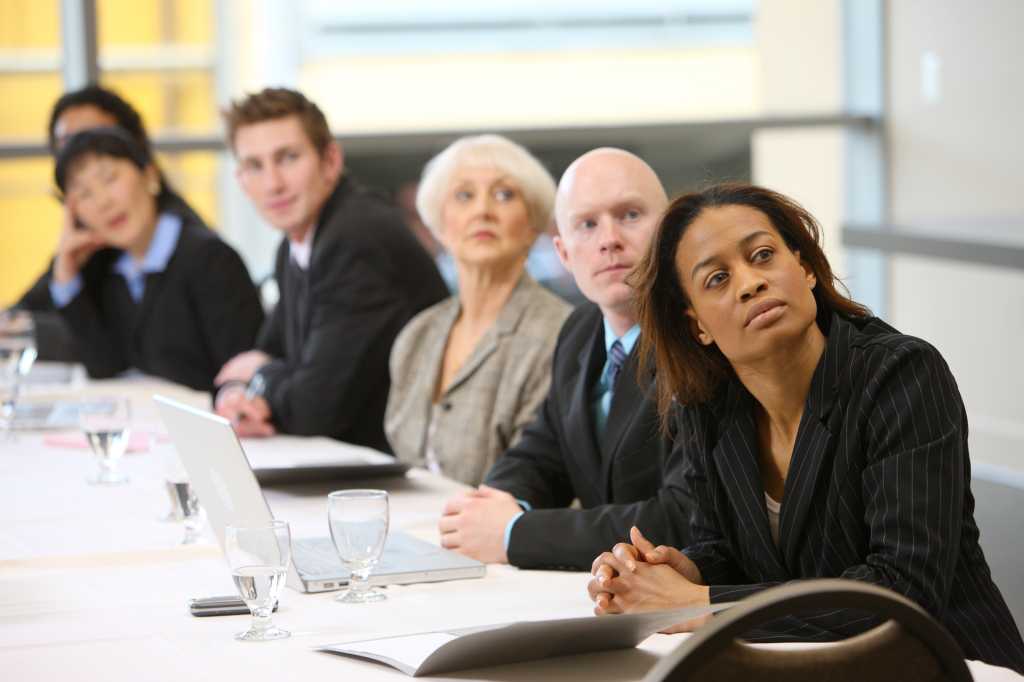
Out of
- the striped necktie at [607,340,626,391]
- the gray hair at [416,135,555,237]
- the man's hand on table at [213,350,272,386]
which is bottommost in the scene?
the man's hand on table at [213,350,272,386]

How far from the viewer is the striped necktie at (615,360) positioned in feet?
7.97

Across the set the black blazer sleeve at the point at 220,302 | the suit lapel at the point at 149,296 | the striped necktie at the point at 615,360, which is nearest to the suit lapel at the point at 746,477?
the striped necktie at the point at 615,360

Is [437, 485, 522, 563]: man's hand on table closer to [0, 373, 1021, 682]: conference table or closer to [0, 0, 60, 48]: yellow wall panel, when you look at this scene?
[0, 373, 1021, 682]: conference table

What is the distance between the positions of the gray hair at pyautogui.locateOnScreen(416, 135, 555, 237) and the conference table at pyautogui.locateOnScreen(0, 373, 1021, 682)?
720 mm

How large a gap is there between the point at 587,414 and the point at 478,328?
30.9 inches

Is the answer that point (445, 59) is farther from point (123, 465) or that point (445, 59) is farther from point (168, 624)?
point (168, 624)

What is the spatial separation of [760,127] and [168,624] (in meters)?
5.14

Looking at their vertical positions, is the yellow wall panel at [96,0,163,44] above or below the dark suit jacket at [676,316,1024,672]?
above

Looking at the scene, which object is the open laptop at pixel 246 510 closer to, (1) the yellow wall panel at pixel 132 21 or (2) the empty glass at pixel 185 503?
(2) the empty glass at pixel 185 503

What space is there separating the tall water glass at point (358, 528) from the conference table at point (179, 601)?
5 cm

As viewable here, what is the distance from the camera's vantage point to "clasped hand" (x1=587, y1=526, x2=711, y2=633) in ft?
5.77

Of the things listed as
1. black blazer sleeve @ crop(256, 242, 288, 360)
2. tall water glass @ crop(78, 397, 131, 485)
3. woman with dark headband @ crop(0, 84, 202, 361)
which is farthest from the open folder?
woman with dark headband @ crop(0, 84, 202, 361)

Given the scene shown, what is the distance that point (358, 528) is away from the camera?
1784mm

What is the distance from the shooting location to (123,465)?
114 inches
